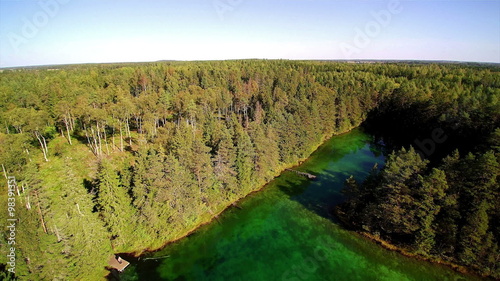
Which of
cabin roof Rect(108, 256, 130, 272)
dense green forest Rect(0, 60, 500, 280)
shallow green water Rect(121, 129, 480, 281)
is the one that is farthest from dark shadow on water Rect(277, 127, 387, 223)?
cabin roof Rect(108, 256, 130, 272)

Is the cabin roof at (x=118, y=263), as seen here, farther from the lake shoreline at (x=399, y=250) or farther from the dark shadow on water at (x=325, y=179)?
the lake shoreline at (x=399, y=250)

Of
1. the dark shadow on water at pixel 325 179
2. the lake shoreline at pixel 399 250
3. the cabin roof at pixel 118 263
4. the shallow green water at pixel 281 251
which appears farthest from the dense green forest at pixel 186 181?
the dark shadow on water at pixel 325 179

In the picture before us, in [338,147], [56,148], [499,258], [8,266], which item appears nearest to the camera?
[8,266]

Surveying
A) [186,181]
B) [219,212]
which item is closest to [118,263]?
[186,181]

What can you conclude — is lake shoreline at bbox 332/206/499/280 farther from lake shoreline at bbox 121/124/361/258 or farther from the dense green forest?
lake shoreline at bbox 121/124/361/258

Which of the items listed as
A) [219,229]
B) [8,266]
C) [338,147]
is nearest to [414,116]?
[338,147]

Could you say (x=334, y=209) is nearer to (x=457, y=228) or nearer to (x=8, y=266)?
(x=457, y=228)

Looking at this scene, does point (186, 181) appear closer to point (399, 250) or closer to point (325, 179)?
point (325, 179)
